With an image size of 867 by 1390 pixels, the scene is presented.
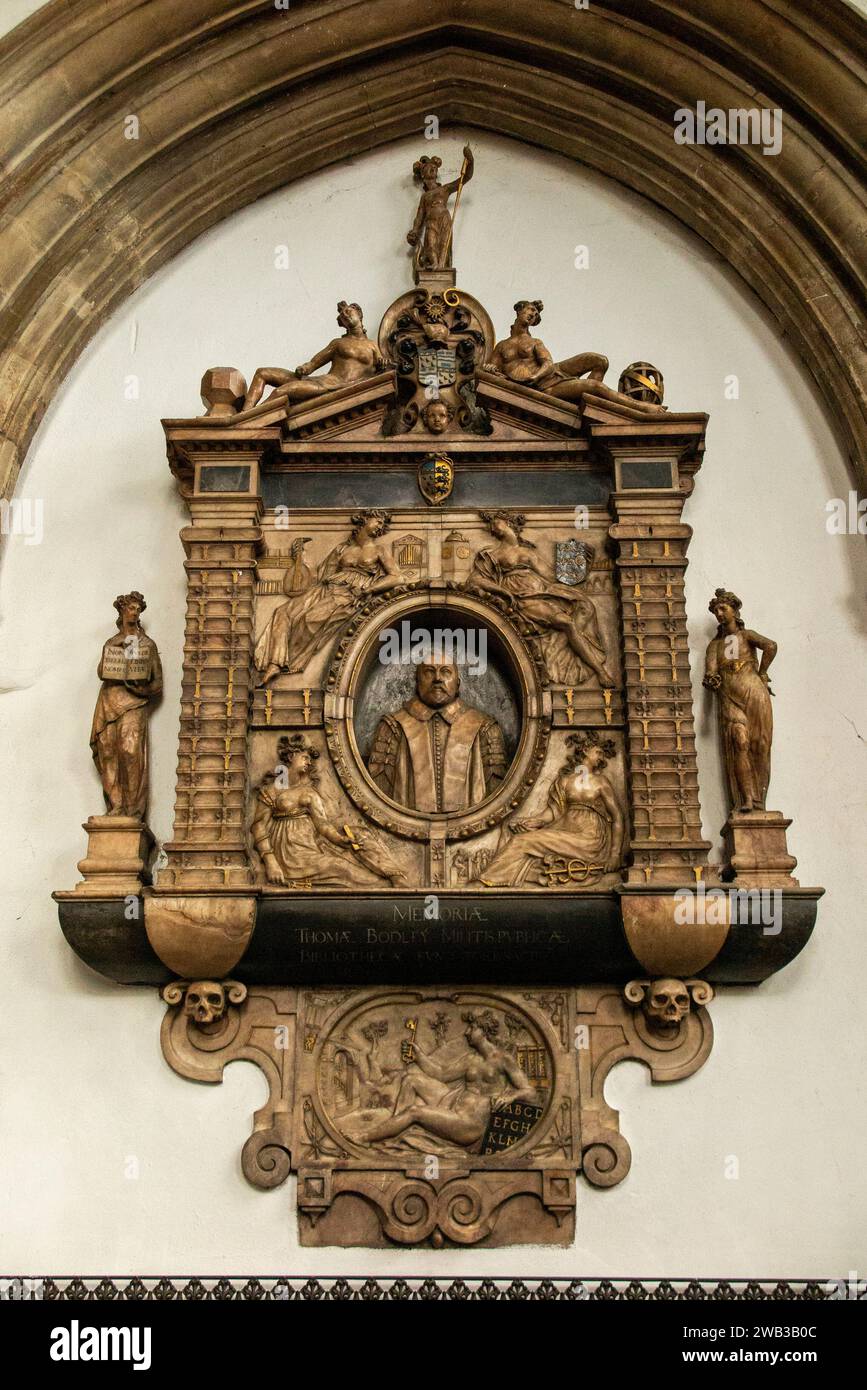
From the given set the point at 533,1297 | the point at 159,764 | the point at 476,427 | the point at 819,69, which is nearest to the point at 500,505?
the point at 476,427

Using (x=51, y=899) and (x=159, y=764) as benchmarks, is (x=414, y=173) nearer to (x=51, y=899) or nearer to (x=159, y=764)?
(x=159, y=764)

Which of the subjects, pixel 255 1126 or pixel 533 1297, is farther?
pixel 255 1126

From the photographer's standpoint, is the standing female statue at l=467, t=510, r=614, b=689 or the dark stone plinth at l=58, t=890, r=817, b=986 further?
the standing female statue at l=467, t=510, r=614, b=689

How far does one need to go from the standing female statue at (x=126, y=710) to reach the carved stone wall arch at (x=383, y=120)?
1251mm

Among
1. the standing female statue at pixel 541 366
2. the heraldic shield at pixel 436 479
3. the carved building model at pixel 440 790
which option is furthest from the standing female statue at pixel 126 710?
the standing female statue at pixel 541 366

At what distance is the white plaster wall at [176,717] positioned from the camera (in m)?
7.16

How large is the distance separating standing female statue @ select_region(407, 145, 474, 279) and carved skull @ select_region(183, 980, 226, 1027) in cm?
432

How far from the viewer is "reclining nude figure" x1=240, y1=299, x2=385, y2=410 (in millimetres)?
8375

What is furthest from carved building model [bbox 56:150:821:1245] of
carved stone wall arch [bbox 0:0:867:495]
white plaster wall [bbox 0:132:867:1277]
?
carved stone wall arch [bbox 0:0:867:495]

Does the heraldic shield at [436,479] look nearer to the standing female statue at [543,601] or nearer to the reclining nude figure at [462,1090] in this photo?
the standing female statue at [543,601]

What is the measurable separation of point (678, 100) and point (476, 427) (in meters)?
2.43

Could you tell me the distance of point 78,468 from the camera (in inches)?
345

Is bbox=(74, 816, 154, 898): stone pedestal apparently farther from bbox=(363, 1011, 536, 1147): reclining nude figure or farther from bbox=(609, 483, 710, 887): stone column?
bbox=(609, 483, 710, 887): stone column

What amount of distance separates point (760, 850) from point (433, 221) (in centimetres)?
420
